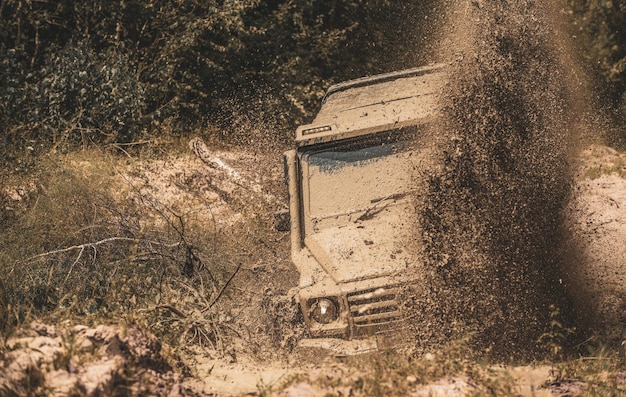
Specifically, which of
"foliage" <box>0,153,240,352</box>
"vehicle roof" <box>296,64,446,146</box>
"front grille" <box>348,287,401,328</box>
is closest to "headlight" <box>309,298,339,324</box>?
"front grille" <box>348,287,401,328</box>

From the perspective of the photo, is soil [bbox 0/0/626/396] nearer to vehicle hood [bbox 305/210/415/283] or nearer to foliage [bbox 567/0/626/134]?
vehicle hood [bbox 305/210/415/283]

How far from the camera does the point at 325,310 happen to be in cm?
695

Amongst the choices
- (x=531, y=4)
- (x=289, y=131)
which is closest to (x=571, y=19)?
(x=531, y=4)

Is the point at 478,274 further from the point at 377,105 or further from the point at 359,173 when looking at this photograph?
the point at 377,105

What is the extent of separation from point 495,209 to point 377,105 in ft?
4.51

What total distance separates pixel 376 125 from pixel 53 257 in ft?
9.23

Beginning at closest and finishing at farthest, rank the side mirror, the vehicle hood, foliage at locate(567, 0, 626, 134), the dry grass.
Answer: the vehicle hood, the dry grass, the side mirror, foliage at locate(567, 0, 626, 134)

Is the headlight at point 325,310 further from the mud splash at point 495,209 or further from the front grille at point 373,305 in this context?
the mud splash at point 495,209

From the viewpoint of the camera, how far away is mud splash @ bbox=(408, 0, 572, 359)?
7.20 m

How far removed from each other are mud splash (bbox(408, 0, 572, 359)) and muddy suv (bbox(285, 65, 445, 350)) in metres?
0.19

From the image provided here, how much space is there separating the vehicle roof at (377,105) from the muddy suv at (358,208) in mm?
11

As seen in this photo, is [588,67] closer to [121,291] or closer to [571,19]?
[571,19]

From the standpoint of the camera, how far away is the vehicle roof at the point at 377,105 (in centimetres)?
799

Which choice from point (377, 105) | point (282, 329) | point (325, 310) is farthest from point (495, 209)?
point (282, 329)
